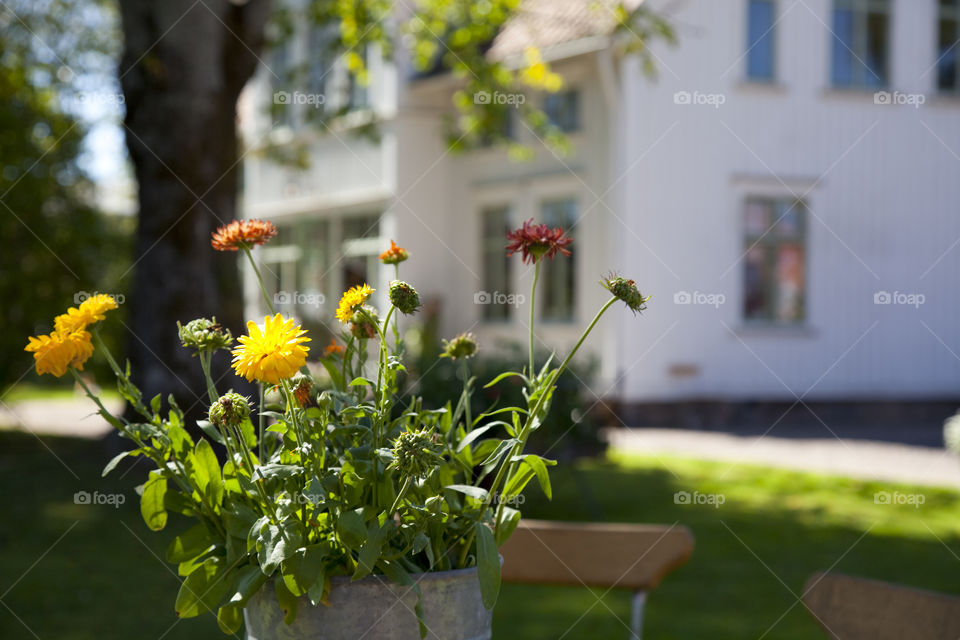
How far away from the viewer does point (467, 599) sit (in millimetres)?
1360

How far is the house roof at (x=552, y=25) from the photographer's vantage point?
42.3 ft

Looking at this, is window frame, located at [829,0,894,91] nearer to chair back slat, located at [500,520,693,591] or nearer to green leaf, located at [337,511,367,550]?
chair back slat, located at [500,520,693,591]

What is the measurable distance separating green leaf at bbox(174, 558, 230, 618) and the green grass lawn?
271 cm

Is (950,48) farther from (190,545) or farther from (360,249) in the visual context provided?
(190,545)

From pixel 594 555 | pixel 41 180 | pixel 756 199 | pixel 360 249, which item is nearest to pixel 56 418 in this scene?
pixel 41 180

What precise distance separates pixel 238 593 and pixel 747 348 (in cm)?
1244

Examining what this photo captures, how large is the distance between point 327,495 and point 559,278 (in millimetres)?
13164

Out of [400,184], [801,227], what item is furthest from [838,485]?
[400,184]

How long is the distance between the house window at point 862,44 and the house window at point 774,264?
1.88 meters

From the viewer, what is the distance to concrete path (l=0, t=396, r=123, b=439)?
40.8 feet

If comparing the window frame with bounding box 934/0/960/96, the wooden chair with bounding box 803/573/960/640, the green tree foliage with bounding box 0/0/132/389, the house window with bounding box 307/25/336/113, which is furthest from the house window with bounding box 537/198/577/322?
the wooden chair with bounding box 803/573/960/640

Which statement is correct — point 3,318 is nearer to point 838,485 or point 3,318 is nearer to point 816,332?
point 838,485

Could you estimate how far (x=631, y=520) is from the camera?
7309mm

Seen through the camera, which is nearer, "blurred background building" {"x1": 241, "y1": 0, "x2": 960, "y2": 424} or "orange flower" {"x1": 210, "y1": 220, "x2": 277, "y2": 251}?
"orange flower" {"x1": 210, "y1": 220, "x2": 277, "y2": 251}
